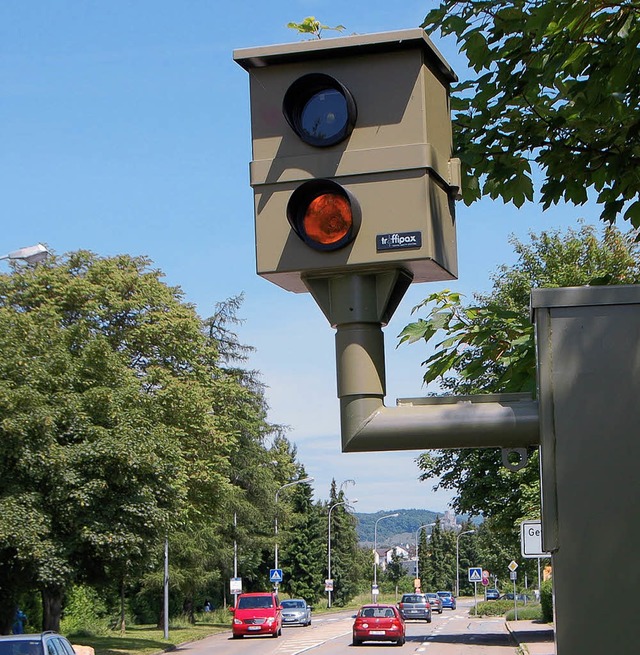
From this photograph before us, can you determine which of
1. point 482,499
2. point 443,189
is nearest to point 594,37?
point 443,189

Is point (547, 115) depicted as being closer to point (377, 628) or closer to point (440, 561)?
point (377, 628)

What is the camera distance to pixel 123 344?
41.4m

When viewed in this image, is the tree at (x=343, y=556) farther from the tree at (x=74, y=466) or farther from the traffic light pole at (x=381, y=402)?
the traffic light pole at (x=381, y=402)

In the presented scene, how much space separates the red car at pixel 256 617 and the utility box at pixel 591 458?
47679 millimetres

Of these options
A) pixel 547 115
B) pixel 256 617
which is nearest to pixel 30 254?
pixel 547 115

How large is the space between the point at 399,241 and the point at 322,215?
7.9 inches

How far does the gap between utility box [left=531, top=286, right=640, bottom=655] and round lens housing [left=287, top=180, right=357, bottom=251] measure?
0.48 metres

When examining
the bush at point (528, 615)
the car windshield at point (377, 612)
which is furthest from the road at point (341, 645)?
the bush at point (528, 615)

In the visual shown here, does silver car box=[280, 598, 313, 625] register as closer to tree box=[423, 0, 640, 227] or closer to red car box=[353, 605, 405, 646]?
red car box=[353, 605, 405, 646]

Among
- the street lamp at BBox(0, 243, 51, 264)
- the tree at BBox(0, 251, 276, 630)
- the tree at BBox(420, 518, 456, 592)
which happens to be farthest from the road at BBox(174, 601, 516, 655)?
the tree at BBox(420, 518, 456, 592)

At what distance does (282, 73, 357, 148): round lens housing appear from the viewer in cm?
269

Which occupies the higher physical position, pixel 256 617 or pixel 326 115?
pixel 326 115

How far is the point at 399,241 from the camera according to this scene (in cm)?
259

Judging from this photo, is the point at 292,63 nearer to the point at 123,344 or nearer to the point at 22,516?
the point at 22,516
